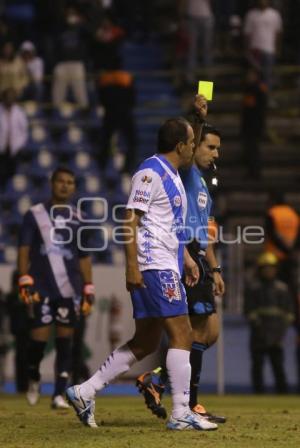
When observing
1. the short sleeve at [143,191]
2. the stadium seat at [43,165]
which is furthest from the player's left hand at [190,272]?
the stadium seat at [43,165]

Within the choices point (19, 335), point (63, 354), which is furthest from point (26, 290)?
point (19, 335)

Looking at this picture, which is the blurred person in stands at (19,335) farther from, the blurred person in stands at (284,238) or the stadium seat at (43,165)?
the stadium seat at (43,165)

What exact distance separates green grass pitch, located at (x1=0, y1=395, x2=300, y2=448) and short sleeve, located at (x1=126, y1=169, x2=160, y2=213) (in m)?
1.58

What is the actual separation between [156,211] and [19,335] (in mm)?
8801

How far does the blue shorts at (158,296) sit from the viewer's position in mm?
10344

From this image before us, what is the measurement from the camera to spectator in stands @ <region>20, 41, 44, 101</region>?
1019 inches

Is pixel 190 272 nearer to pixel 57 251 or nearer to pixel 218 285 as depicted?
pixel 218 285

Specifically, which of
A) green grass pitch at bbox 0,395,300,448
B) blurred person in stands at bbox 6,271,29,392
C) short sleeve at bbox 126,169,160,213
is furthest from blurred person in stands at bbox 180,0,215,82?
short sleeve at bbox 126,169,160,213

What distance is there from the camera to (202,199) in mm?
11352

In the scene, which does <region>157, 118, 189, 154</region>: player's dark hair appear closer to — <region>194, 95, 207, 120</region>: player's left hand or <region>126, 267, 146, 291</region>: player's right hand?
<region>194, 95, 207, 120</region>: player's left hand

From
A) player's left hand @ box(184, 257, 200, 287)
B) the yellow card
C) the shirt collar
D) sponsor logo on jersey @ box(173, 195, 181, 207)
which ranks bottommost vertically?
player's left hand @ box(184, 257, 200, 287)

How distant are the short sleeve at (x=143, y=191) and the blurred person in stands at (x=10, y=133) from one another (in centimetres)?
1368

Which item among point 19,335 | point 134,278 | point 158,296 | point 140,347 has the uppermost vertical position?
point 134,278

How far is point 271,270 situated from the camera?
19484mm
